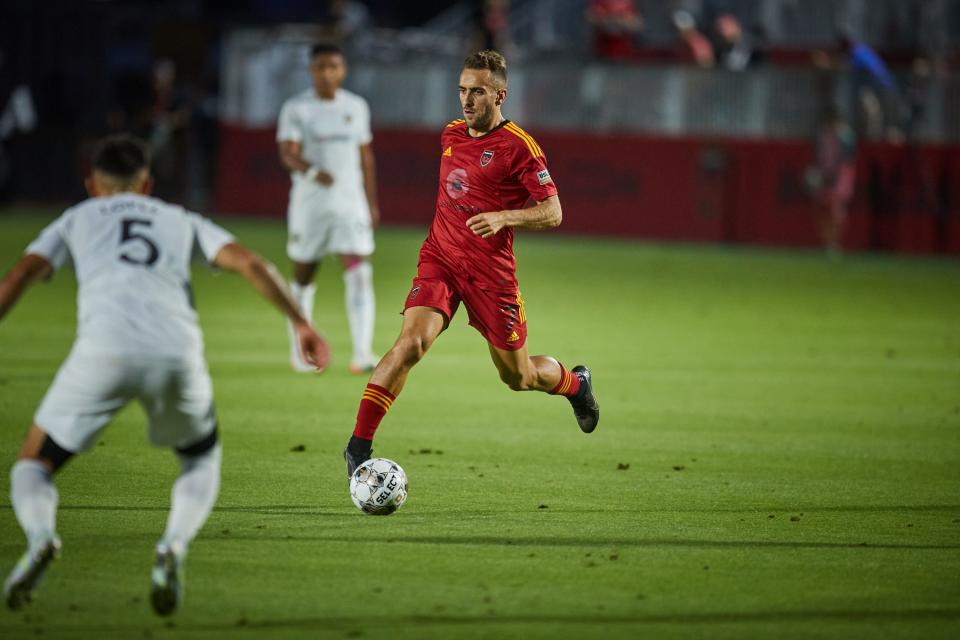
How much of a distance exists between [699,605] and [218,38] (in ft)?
103

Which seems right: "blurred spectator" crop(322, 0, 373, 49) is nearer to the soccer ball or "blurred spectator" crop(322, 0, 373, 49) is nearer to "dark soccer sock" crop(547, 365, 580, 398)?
"dark soccer sock" crop(547, 365, 580, 398)

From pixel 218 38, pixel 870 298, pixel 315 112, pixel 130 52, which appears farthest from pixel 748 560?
pixel 130 52

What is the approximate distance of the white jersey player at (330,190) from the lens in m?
13.7

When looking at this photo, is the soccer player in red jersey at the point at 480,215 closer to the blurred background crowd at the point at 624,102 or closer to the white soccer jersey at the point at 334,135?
the white soccer jersey at the point at 334,135

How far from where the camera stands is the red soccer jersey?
29.3ft

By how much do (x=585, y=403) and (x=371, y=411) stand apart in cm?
215

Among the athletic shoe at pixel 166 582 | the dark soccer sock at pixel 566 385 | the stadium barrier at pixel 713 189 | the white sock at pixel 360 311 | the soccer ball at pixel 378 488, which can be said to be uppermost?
the athletic shoe at pixel 166 582

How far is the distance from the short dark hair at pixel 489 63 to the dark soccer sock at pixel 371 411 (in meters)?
1.76

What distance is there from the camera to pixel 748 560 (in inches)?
291

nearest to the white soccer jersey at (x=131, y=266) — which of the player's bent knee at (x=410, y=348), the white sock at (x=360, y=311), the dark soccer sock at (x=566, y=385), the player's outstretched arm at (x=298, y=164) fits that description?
the player's bent knee at (x=410, y=348)

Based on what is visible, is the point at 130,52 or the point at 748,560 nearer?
the point at 748,560

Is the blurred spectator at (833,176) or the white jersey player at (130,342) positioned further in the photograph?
the blurred spectator at (833,176)

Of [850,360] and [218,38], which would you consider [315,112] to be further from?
[218,38]

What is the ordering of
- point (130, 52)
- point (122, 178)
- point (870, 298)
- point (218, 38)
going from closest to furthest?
point (122, 178) → point (870, 298) → point (218, 38) → point (130, 52)
